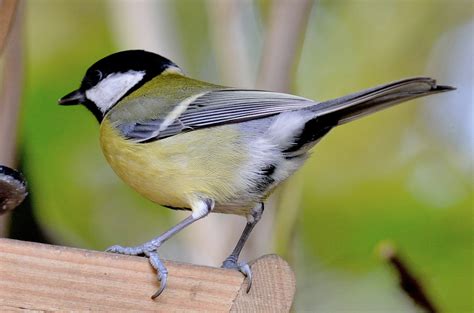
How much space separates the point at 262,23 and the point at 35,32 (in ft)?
2.53

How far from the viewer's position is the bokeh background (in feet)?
6.85

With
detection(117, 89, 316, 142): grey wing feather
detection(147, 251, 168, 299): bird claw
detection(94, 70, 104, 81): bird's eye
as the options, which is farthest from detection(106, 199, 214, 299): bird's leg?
detection(94, 70, 104, 81): bird's eye

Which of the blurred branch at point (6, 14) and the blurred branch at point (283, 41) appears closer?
the blurred branch at point (6, 14)

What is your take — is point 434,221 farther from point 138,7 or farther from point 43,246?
point 43,246

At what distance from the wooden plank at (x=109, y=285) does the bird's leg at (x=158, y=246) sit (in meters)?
0.01

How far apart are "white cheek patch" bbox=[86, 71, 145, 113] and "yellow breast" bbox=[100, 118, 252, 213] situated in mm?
319

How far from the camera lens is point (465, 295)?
7.77 feet

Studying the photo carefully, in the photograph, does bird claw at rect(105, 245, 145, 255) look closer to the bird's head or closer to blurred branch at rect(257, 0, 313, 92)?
blurred branch at rect(257, 0, 313, 92)

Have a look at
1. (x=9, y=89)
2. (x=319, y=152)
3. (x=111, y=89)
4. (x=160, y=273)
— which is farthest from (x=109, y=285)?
(x=319, y=152)

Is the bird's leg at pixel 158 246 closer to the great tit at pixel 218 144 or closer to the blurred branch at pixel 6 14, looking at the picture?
the great tit at pixel 218 144

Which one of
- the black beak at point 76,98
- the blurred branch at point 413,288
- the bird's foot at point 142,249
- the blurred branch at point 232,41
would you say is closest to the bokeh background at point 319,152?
the blurred branch at point 232,41

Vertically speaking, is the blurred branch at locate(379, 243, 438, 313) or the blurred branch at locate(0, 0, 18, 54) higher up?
the blurred branch at locate(0, 0, 18, 54)

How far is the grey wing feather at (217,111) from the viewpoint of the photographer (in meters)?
1.70

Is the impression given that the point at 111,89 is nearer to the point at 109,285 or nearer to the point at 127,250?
the point at 127,250
